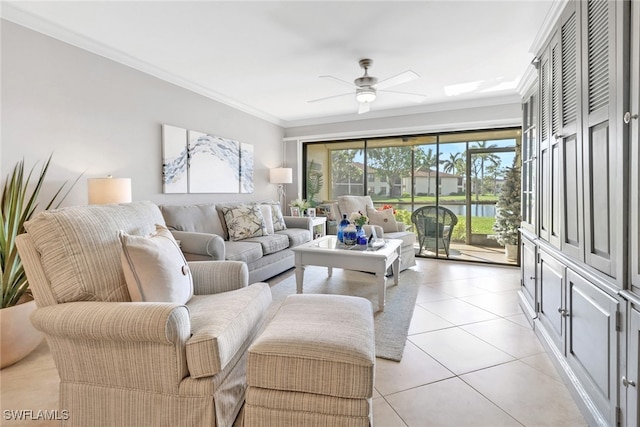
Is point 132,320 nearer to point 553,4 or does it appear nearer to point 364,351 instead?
point 364,351

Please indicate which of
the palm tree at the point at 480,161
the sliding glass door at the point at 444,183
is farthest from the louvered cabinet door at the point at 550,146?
the palm tree at the point at 480,161

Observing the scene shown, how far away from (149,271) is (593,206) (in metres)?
2.18

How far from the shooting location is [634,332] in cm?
117

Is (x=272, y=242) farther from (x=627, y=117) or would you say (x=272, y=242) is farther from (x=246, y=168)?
(x=627, y=117)

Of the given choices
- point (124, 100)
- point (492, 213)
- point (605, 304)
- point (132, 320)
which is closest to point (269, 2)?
point (124, 100)

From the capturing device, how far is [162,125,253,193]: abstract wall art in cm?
364

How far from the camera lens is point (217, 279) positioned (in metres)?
1.96

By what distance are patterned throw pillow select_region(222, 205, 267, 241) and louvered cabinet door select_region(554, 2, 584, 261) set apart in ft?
10.2

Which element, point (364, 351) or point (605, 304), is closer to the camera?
point (364, 351)

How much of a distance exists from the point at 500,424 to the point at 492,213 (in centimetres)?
412

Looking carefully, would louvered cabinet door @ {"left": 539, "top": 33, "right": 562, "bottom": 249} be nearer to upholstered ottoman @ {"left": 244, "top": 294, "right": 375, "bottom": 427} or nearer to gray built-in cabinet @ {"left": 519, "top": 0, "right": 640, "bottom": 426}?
gray built-in cabinet @ {"left": 519, "top": 0, "right": 640, "bottom": 426}

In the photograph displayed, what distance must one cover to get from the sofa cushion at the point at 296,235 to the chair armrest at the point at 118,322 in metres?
2.90

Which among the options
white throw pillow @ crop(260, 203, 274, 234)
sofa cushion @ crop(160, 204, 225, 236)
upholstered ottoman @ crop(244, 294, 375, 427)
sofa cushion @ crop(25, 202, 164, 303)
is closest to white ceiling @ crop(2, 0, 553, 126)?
sofa cushion @ crop(160, 204, 225, 236)

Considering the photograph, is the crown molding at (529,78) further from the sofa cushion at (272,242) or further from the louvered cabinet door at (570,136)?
the sofa cushion at (272,242)
